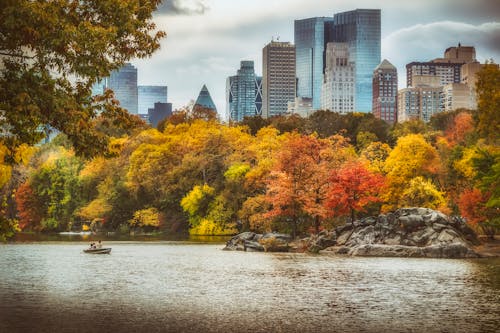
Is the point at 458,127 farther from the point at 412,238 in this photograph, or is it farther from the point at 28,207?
the point at 28,207

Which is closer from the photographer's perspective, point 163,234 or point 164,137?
point 163,234

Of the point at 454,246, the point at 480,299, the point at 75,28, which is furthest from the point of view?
the point at 454,246

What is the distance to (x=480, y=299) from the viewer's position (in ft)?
90.1

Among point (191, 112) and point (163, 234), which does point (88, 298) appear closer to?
point (163, 234)

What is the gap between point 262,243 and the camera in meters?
58.5

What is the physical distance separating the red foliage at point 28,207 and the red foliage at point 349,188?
4868 centimetres

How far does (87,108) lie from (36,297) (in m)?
8.23

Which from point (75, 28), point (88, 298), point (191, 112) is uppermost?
point (191, 112)

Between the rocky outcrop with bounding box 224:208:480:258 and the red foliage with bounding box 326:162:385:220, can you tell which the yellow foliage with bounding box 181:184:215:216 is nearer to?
the red foliage with bounding box 326:162:385:220

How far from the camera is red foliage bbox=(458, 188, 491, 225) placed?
2189 inches

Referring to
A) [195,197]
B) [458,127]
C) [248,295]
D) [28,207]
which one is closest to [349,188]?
[195,197]

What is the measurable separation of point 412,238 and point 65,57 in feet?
115

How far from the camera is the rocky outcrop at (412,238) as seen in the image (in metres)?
49.7

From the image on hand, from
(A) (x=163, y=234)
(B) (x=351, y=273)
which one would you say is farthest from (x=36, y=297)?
(A) (x=163, y=234)
